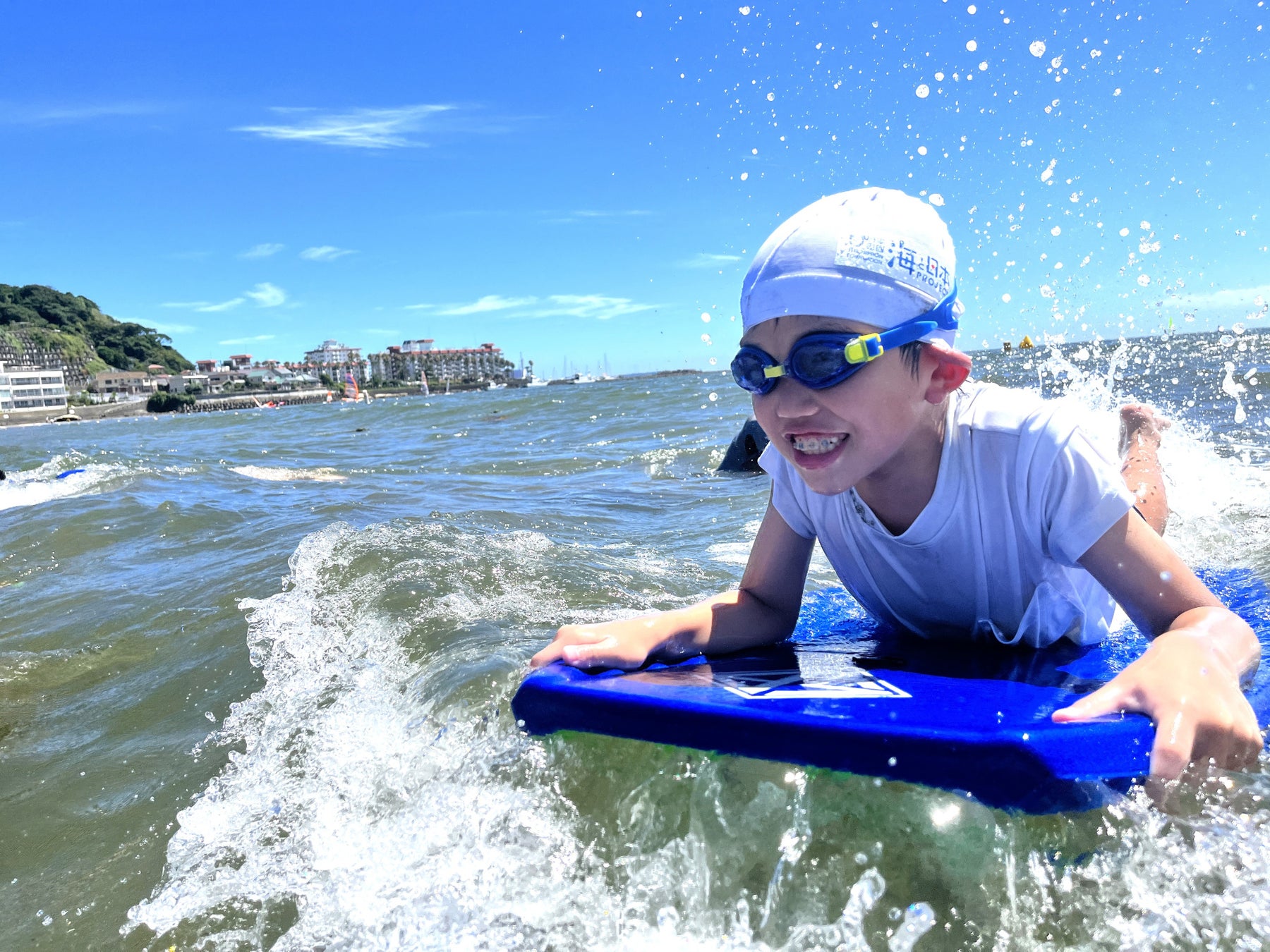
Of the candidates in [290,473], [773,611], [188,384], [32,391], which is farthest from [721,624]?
[188,384]

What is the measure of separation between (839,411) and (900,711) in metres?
0.63

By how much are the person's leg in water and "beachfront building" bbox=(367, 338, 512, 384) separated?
176563 millimetres

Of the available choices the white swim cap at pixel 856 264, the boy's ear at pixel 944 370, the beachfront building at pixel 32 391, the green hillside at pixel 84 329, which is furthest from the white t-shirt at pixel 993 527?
the green hillside at pixel 84 329

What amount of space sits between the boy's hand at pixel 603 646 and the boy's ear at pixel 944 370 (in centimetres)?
90

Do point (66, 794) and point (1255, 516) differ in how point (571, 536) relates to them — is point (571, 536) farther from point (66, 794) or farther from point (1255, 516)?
point (1255, 516)

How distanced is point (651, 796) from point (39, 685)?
10.7ft

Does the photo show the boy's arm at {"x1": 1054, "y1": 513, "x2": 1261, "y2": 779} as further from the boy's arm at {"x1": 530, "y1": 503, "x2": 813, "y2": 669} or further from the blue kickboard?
the boy's arm at {"x1": 530, "y1": 503, "x2": 813, "y2": 669}

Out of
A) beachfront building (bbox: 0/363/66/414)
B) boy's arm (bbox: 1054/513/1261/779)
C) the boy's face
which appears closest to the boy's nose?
the boy's face

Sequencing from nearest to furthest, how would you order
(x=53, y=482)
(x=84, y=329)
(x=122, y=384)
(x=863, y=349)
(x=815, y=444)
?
(x=863, y=349) < (x=815, y=444) < (x=53, y=482) < (x=122, y=384) < (x=84, y=329)

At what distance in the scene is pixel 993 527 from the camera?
2049 mm

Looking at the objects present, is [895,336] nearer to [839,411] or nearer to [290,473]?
[839,411]

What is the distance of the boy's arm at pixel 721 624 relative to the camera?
206 centimetres

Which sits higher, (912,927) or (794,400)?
(794,400)

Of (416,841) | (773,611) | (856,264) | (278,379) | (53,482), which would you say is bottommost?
(416,841)
